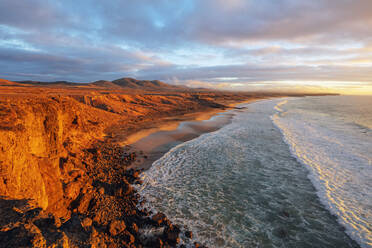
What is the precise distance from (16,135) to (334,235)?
12398 millimetres

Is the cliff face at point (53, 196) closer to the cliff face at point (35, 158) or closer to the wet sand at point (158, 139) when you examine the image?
the cliff face at point (35, 158)

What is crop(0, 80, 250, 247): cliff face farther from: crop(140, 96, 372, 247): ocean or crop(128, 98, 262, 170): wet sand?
crop(128, 98, 262, 170): wet sand

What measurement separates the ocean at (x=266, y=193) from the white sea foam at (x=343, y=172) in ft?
0.15

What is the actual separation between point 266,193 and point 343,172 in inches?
276

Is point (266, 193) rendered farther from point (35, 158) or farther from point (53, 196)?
point (35, 158)

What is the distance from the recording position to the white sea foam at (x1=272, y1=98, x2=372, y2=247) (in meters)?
7.91

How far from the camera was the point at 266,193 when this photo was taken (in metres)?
9.61

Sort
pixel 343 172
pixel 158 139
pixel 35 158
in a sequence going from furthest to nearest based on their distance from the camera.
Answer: pixel 158 139, pixel 343 172, pixel 35 158

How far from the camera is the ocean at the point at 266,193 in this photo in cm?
701

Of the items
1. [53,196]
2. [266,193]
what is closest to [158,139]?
[266,193]

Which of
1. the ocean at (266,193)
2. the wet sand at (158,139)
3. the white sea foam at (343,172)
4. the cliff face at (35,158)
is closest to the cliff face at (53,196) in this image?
the cliff face at (35,158)

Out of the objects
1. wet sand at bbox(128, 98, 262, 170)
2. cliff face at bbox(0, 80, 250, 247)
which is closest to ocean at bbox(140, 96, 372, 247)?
wet sand at bbox(128, 98, 262, 170)

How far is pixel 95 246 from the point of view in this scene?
4.59 metres

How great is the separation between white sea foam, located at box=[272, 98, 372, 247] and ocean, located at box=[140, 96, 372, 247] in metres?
0.05
